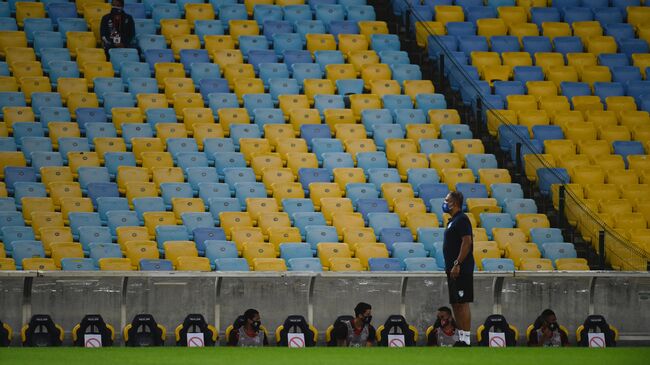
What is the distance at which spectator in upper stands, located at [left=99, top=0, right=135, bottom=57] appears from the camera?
782 inches

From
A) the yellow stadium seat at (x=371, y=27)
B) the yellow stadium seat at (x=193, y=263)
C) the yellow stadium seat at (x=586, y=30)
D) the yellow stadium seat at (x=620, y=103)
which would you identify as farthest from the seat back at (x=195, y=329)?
the yellow stadium seat at (x=586, y=30)

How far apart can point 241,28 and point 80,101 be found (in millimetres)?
3342

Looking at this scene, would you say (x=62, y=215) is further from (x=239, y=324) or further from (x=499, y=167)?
(x=499, y=167)

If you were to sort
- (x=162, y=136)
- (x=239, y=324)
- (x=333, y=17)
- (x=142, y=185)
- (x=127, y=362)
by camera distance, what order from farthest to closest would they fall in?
(x=333, y=17), (x=162, y=136), (x=142, y=185), (x=239, y=324), (x=127, y=362)

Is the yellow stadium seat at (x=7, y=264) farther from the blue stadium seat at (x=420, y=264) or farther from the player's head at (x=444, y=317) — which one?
the player's head at (x=444, y=317)

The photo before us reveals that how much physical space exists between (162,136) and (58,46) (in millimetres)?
2727

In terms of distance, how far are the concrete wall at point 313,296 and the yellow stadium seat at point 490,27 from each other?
25.9 ft

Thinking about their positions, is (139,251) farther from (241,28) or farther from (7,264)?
(241,28)

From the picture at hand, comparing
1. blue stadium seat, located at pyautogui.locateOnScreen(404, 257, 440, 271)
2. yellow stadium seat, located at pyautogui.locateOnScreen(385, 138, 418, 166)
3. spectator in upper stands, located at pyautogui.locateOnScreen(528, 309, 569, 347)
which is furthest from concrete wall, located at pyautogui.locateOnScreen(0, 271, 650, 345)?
yellow stadium seat, located at pyautogui.locateOnScreen(385, 138, 418, 166)

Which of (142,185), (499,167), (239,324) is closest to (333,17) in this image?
(499,167)

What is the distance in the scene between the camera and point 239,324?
46.6 ft

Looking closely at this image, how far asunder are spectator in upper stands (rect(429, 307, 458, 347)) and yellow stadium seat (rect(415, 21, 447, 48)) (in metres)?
7.98

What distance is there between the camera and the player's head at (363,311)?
1402 cm

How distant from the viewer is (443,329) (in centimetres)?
1437
